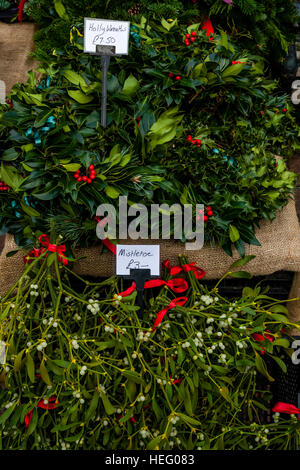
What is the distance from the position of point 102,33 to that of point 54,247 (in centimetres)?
49

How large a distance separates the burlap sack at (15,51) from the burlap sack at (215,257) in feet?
2.18

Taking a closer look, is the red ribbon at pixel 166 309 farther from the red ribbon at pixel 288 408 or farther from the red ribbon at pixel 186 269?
the red ribbon at pixel 288 408

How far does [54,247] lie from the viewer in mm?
921

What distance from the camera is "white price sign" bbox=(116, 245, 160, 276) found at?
3.18ft

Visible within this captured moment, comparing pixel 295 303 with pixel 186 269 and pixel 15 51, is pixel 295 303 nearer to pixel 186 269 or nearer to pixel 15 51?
pixel 186 269

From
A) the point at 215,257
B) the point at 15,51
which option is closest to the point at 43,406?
the point at 215,257

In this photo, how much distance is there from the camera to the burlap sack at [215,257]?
3.59ft

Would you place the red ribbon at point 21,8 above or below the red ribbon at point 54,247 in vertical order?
above

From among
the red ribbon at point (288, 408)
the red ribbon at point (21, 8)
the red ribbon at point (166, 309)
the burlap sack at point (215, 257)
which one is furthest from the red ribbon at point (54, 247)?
the red ribbon at point (21, 8)

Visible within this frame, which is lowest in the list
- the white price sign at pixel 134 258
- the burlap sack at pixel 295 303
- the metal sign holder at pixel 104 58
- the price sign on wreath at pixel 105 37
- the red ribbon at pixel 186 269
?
the burlap sack at pixel 295 303

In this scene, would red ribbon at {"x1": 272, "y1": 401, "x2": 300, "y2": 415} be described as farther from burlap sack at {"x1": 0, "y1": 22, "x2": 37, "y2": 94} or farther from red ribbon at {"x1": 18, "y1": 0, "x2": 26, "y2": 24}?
red ribbon at {"x1": 18, "y1": 0, "x2": 26, "y2": 24}

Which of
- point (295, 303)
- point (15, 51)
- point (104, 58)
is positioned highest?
point (15, 51)

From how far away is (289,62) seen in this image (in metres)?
1.42

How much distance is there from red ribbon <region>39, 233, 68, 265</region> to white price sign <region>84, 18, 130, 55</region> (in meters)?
0.43
